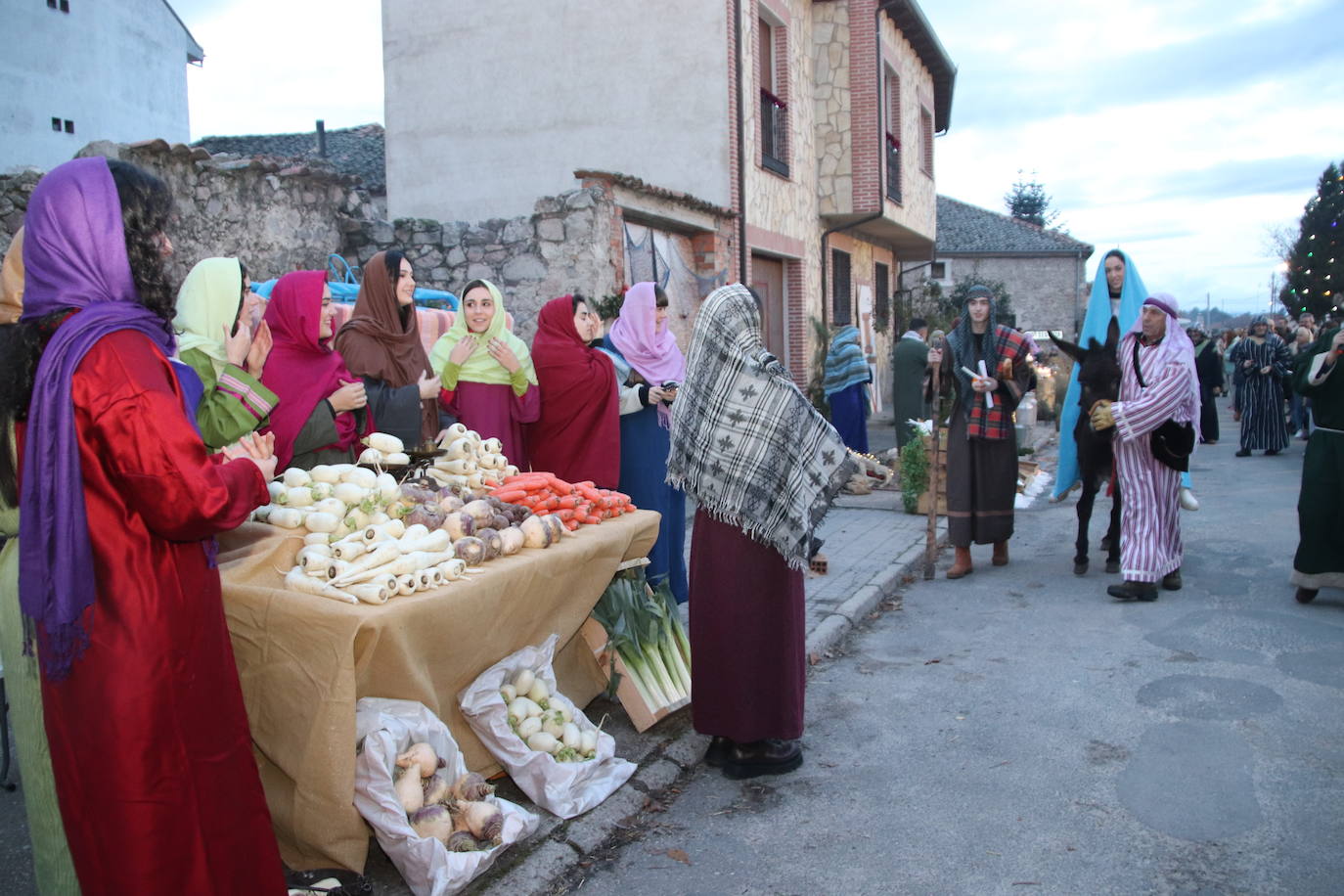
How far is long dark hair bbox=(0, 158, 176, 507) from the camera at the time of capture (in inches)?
94.7

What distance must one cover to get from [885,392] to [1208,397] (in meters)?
8.94

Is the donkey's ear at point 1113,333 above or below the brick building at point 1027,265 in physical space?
below

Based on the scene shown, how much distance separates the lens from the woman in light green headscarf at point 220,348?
3240 millimetres

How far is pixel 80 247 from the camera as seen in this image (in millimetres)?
2342

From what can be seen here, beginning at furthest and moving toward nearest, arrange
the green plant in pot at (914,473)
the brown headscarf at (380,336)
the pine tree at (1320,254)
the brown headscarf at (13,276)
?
the pine tree at (1320,254), the green plant in pot at (914,473), the brown headscarf at (380,336), the brown headscarf at (13,276)

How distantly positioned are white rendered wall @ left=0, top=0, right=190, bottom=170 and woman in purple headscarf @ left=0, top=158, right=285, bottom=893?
21.7 metres

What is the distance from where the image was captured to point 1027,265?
1718 inches

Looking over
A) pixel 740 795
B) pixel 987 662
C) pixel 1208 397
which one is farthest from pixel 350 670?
pixel 1208 397

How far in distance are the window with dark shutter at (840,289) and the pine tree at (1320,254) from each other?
1739 cm

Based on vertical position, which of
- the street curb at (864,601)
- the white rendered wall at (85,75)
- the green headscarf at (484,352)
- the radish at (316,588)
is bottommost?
the street curb at (864,601)

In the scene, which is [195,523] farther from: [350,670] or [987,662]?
[987,662]

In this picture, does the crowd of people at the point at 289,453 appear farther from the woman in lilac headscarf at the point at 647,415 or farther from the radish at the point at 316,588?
the radish at the point at 316,588

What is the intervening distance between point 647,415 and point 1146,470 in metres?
3.40

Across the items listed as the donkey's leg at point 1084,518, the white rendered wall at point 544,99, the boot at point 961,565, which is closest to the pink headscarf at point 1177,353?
the donkey's leg at point 1084,518
